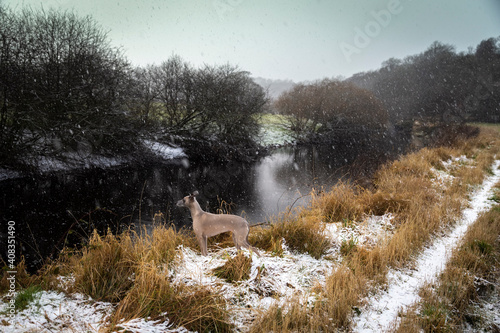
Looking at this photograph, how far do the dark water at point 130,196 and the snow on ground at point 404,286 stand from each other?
2.40 metres

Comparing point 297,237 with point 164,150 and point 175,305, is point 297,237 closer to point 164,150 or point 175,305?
point 175,305

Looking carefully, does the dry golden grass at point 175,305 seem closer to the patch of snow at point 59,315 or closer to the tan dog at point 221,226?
the patch of snow at point 59,315

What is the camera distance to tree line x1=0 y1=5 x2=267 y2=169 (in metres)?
10.4

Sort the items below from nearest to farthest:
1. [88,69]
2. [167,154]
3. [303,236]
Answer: [303,236] → [88,69] → [167,154]

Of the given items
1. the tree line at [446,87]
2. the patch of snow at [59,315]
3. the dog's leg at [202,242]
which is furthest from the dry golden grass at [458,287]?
the tree line at [446,87]

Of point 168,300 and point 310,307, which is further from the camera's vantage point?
point 310,307

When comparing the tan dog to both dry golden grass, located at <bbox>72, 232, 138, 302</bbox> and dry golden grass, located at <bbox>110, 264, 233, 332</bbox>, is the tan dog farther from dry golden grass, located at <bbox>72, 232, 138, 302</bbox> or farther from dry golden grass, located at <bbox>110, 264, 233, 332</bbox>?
dry golden grass, located at <bbox>72, 232, 138, 302</bbox>

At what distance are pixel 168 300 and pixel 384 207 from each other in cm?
515

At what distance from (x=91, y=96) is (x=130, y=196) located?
570 centimetres

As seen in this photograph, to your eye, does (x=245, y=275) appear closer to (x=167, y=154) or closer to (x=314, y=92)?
(x=167, y=154)

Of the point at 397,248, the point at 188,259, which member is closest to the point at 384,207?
the point at 397,248

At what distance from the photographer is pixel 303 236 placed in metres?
4.41

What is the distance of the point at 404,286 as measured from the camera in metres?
3.40

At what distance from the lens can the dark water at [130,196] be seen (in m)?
6.85
